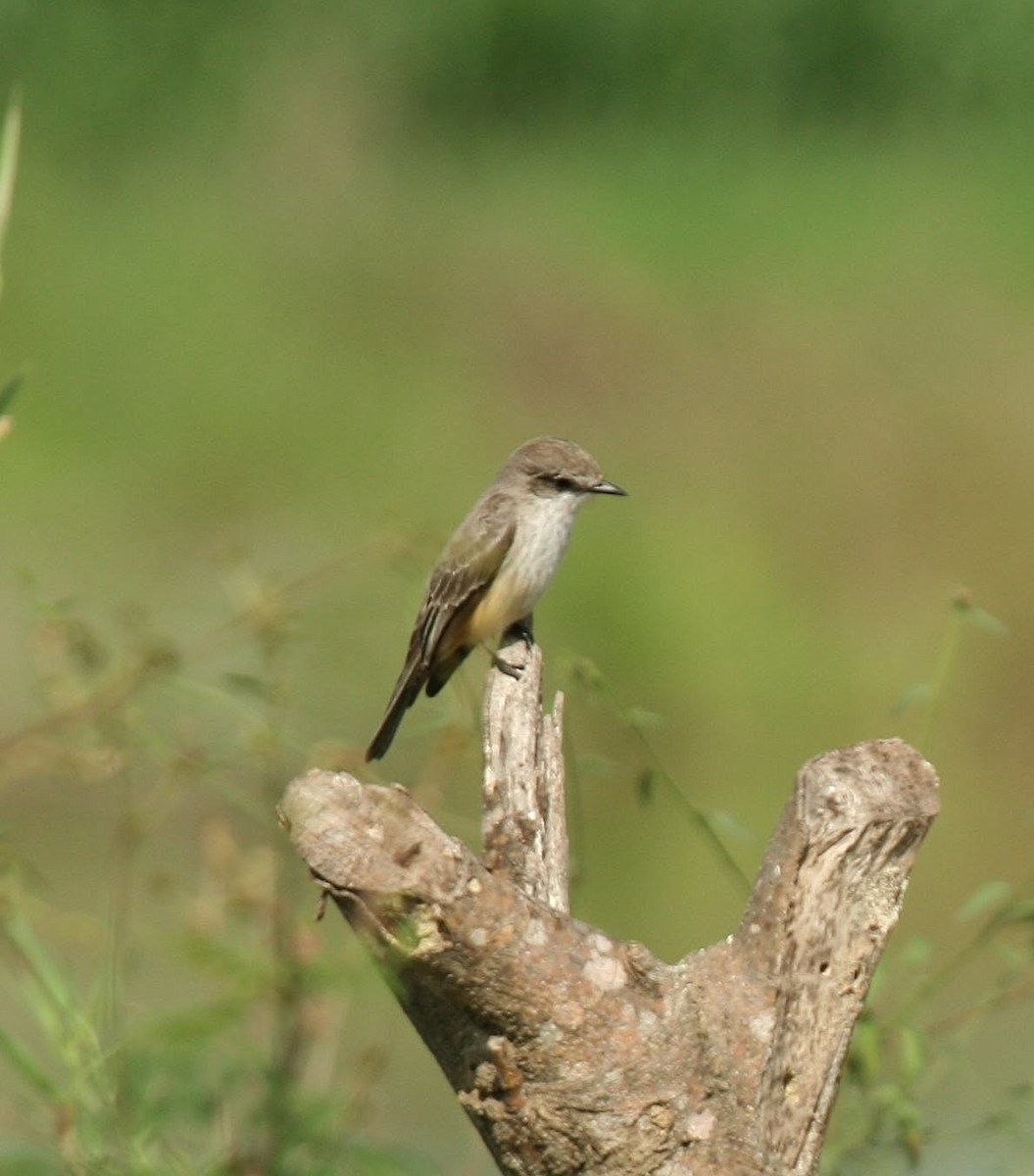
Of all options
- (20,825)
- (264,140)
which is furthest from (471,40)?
(20,825)

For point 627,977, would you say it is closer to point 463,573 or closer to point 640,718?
point 640,718

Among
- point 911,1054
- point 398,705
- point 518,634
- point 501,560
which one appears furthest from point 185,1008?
point 911,1054

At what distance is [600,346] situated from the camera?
14.7m

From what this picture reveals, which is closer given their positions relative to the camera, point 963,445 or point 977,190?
point 963,445

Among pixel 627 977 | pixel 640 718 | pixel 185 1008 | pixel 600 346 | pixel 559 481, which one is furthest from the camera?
pixel 600 346

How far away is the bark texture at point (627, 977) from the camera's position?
155 inches

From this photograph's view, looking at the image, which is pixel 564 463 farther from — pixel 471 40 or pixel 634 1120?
pixel 471 40

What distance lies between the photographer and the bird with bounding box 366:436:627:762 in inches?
258

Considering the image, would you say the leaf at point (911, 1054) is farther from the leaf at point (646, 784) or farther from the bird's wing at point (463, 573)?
the bird's wing at point (463, 573)

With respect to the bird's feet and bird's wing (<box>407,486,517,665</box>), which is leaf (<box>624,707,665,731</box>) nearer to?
the bird's feet

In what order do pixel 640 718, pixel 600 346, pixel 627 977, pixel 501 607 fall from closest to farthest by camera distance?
pixel 627 977 → pixel 640 718 → pixel 501 607 → pixel 600 346

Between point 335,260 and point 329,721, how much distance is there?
6.70 m

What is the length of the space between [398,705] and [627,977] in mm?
2389

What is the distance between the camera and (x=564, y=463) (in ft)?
21.9
